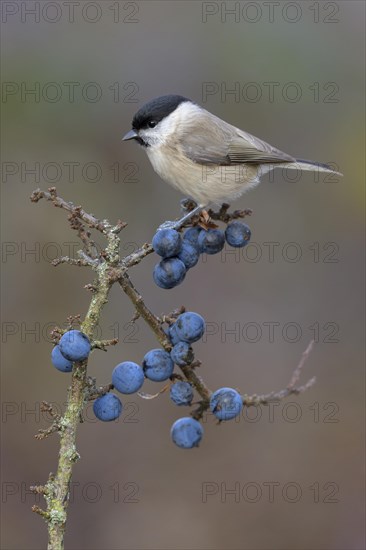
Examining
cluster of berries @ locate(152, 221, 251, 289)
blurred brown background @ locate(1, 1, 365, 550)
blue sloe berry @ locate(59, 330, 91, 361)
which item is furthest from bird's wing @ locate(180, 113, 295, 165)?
blurred brown background @ locate(1, 1, 365, 550)

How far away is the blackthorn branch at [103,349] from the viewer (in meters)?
2.10

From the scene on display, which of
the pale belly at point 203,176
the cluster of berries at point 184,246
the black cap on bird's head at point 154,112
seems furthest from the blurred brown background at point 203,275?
the cluster of berries at point 184,246

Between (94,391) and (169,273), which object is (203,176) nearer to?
(169,273)

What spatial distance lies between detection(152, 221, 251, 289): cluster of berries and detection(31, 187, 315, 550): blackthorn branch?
1 cm

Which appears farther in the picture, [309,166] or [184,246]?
[309,166]

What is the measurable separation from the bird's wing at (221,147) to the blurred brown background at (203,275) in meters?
2.24

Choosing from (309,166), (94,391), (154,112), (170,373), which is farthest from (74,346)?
(309,166)

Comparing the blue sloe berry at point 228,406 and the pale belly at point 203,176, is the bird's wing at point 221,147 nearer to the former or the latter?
the pale belly at point 203,176

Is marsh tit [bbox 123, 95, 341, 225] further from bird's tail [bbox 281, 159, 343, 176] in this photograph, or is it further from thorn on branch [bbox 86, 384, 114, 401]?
thorn on branch [bbox 86, 384, 114, 401]

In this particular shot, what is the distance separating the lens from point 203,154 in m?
3.95

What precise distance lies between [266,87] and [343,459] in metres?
3.30

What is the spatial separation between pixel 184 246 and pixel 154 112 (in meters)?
1.21

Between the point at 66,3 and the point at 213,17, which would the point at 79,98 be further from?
the point at 213,17

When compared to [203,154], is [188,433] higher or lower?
lower
